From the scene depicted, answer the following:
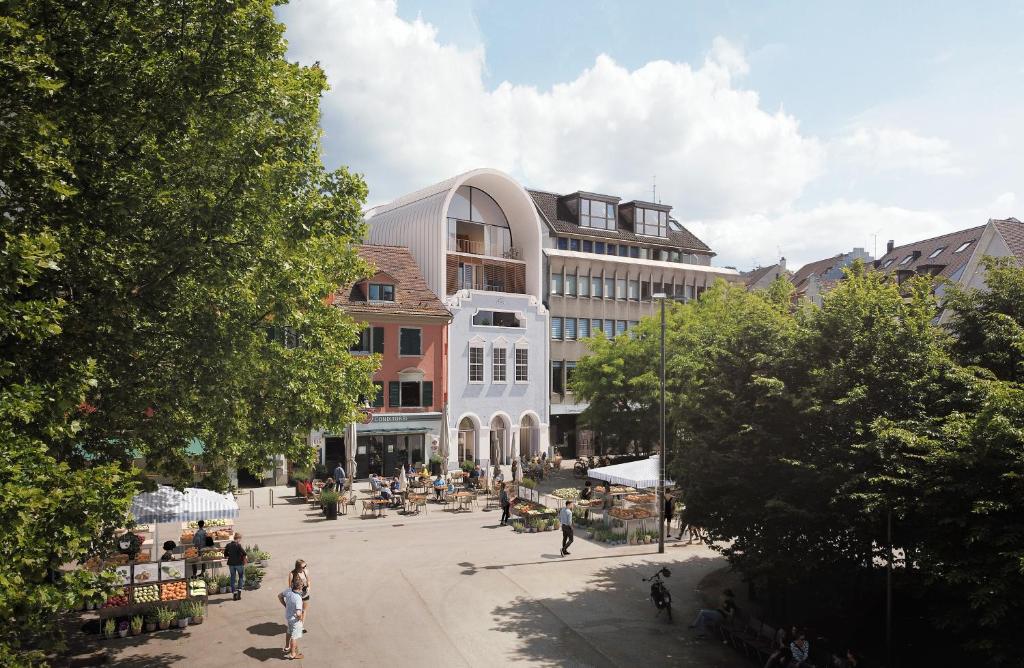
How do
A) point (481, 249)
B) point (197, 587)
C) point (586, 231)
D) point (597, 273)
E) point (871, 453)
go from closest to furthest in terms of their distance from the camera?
point (871, 453)
point (197, 587)
point (481, 249)
point (597, 273)
point (586, 231)

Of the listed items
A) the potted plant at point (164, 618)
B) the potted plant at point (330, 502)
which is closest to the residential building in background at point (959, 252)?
the potted plant at point (330, 502)

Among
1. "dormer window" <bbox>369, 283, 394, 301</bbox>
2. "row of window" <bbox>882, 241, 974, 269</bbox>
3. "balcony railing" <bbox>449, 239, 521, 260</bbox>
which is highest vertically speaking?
"row of window" <bbox>882, 241, 974, 269</bbox>

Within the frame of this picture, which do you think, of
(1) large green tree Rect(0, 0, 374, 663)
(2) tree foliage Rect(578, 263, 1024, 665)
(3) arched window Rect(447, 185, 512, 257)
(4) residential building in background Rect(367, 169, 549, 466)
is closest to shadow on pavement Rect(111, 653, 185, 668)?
(1) large green tree Rect(0, 0, 374, 663)

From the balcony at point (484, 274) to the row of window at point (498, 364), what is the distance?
409 centimetres

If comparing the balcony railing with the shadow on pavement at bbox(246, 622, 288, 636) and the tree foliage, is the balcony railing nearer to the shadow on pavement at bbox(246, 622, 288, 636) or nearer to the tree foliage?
the tree foliage

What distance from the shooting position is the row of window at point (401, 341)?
38.5 meters

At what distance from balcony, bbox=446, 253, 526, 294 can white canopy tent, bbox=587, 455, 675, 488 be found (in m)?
19.7

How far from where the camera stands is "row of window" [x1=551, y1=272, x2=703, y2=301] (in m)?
49.0

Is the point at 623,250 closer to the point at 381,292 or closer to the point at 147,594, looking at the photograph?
the point at 381,292

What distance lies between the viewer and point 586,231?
51344 mm

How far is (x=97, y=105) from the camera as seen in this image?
10.8 m

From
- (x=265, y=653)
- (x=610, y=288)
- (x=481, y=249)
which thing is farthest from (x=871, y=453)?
(x=610, y=288)

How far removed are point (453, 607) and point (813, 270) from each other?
68.3 m

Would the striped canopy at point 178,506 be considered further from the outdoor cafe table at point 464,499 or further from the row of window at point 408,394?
the row of window at point 408,394
